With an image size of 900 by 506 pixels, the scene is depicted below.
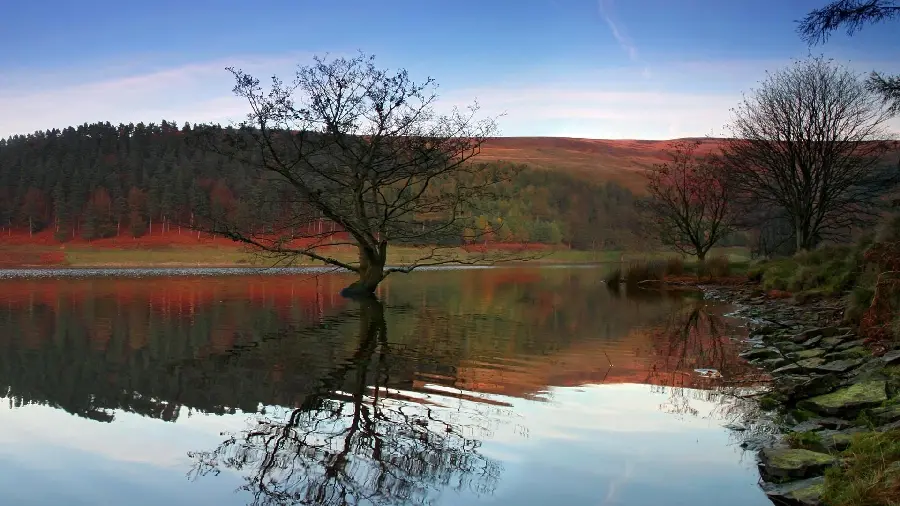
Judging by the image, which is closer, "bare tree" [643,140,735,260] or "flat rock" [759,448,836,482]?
"flat rock" [759,448,836,482]

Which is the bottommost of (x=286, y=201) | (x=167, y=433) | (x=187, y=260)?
(x=187, y=260)

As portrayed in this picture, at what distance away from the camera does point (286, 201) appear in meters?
27.0

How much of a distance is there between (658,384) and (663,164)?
3504 centimetres

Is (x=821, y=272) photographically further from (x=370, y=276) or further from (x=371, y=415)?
(x=371, y=415)

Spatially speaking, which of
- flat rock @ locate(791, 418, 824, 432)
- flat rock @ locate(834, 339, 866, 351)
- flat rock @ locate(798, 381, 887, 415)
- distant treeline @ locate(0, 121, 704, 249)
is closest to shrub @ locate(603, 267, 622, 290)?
flat rock @ locate(834, 339, 866, 351)

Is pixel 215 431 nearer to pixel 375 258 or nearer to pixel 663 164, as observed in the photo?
pixel 375 258

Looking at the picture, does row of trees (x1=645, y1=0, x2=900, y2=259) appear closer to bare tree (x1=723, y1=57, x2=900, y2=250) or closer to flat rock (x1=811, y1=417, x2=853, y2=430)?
bare tree (x1=723, y1=57, x2=900, y2=250)

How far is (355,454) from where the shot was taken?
23.1ft

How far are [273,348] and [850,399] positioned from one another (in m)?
10.5

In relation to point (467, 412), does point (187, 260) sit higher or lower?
lower

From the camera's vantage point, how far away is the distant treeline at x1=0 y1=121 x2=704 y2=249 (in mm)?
127375

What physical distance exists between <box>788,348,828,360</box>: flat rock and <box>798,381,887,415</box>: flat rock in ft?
11.0

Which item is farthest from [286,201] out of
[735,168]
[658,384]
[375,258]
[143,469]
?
[735,168]

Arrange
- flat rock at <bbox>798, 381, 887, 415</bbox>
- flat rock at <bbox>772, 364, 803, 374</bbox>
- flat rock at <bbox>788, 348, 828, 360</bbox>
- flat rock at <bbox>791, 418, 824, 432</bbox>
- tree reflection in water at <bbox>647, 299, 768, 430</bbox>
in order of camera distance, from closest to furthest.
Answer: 1. flat rock at <bbox>791, 418, 824, 432</bbox>
2. flat rock at <bbox>798, 381, 887, 415</bbox>
3. tree reflection in water at <bbox>647, 299, 768, 430</bbox>
4. flat rock at <bbox>772, 364, 803, 374</bbox>
5. flat rock at <bbox>788, 348, 828, 360</bbox>
